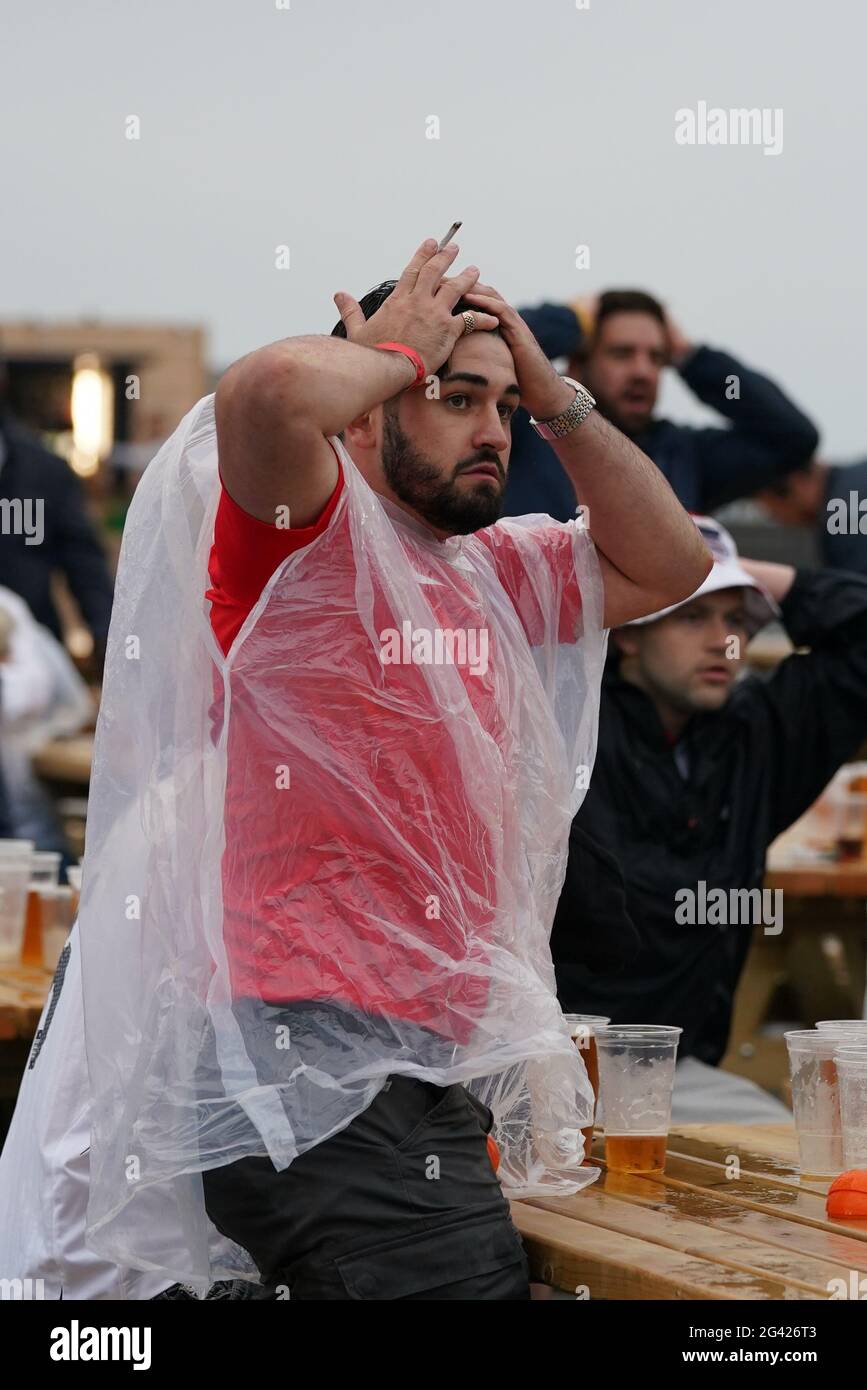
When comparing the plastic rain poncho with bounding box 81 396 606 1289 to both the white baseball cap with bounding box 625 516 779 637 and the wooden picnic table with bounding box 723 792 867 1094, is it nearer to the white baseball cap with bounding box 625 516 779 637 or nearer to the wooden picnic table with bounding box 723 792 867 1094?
the white baseball cap with bounding box 625 516 779 637

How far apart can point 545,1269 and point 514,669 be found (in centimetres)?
81

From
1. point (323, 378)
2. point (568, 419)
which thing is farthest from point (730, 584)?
point (323, 378)

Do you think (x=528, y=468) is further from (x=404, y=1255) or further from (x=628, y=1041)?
(x=404, y=1255)

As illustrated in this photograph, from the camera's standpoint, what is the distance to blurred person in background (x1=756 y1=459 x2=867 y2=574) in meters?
5.88

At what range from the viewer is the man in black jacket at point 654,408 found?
16.4ft

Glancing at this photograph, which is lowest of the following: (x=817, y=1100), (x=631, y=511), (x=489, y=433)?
(x=817, y=1100)

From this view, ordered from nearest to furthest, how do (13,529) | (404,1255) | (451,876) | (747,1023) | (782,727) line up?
(404,1255) → (451,876) → (782,727) → (747,1023) → (13,529)

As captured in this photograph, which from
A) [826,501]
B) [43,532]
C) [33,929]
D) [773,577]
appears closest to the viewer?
[33,929]

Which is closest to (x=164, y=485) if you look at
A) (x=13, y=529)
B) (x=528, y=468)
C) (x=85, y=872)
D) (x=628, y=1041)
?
(x=85, y=872)

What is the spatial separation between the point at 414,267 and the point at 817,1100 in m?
1.25

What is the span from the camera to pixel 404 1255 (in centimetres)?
222

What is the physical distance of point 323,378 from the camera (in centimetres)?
219

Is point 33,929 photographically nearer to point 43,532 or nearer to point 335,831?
point 335,831

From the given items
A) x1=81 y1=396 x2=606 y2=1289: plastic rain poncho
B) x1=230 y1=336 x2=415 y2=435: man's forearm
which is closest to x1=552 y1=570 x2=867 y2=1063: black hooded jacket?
x1=81 y1=396 x2=606 y2=1289: plastic rain poncho
